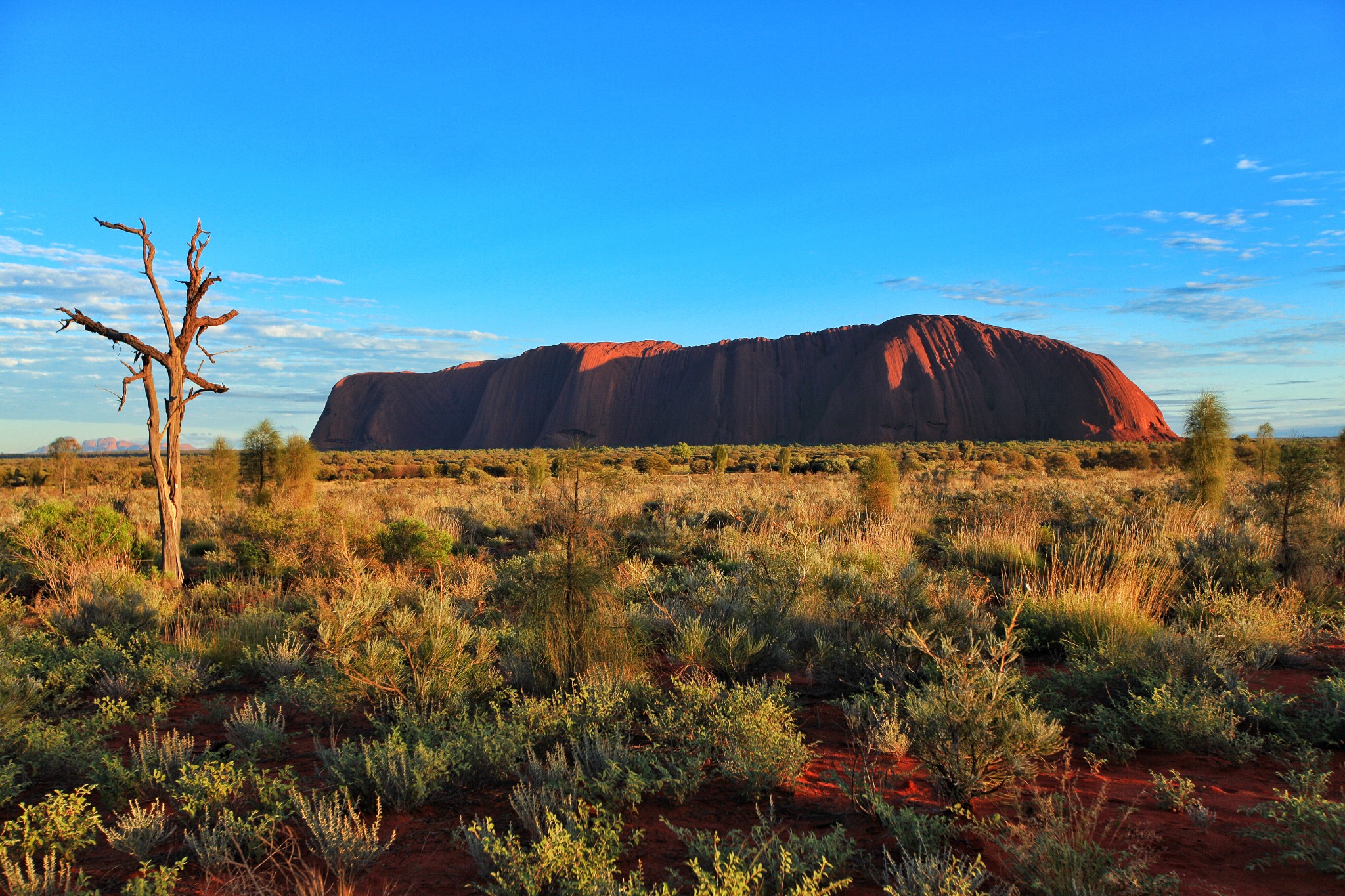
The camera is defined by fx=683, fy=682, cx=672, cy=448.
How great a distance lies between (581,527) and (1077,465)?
110 ft

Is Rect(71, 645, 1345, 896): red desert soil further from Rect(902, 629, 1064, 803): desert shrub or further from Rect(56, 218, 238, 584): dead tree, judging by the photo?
Rect(56, 218, 238, 584): dead tree

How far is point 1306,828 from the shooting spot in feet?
8.79

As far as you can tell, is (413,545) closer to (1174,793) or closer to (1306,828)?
(1174,793)

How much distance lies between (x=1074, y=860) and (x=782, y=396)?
86038 mm

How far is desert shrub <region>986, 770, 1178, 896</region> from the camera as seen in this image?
7.45ft

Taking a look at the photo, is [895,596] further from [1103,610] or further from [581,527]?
[581,527]

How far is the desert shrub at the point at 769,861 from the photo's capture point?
2.28 metres

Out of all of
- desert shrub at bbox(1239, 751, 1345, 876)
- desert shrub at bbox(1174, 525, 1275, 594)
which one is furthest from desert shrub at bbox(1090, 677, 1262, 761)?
desert shrub at bbox(1174, 525, 1275, 594)

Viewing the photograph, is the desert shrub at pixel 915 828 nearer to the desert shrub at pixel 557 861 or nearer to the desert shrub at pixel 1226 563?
the desert shrub at pixel 557 861

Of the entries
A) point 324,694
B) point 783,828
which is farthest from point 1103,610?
point 324,694

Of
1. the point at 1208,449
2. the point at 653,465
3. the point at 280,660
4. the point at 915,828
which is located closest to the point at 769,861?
the point at 915,828

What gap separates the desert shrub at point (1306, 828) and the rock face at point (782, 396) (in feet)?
251

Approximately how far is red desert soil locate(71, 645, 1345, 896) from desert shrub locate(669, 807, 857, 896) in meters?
0.13

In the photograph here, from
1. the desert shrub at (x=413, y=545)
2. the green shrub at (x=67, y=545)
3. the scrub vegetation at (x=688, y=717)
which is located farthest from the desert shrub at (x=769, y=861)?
the desert shrub at (x=413, y=545)
